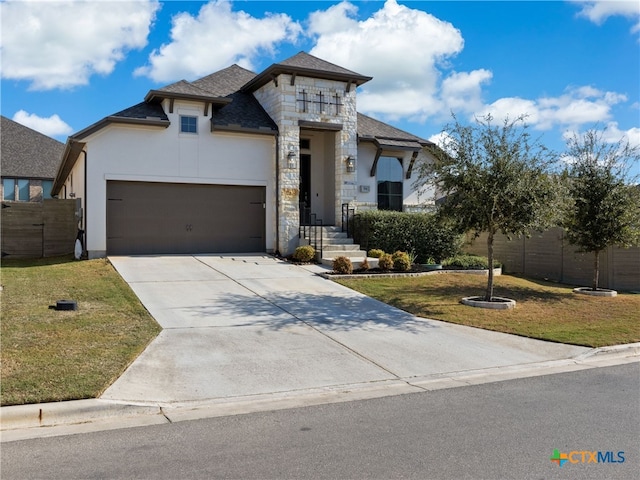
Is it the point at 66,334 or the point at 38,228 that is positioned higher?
the point at 38,228

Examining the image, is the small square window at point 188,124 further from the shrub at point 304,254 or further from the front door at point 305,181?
the shrub at point 304,254

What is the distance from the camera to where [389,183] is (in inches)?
838

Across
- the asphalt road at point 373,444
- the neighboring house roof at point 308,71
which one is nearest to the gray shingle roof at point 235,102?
the neighboring house roof at point 308,71

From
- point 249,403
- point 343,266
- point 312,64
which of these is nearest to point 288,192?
point 343,266

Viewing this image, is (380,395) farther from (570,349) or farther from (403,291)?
(403,291)

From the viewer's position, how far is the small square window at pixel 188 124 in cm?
1734

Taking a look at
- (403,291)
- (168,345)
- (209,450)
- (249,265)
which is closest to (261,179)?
(249,265)

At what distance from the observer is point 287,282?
13.9 metres

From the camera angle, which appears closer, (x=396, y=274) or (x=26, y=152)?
(x=396, y=274)

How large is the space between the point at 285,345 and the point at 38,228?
46.5 feet

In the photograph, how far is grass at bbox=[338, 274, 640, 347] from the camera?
10164 mm

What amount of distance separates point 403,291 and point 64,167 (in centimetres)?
1500
